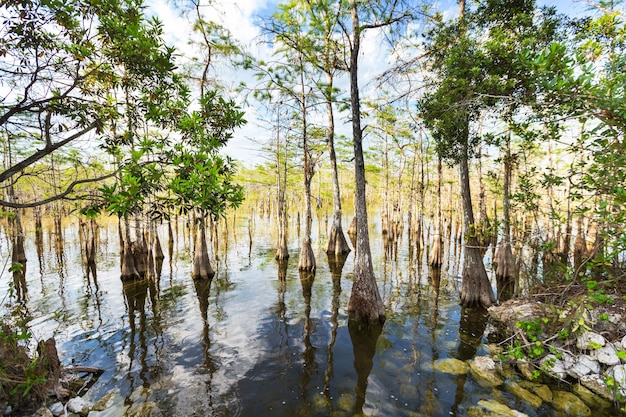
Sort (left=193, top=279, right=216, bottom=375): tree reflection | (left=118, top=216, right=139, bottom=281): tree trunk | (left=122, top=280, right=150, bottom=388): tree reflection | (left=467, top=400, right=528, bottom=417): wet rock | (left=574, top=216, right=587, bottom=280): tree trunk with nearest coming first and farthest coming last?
(left=574, top=216, right=587, bottom=280): tree trunk → (left=467, top=400, right=528, bottom=417): wet rock → (left=122, top=280, right=150, bottom=388): tree reflection → (left=193, top=279, right=216, bottom=375): tree reflection → (left=118, top=216, right=139, bottom=281): tree trunk

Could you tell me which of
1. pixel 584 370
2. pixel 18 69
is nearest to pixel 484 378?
pixel 584 370

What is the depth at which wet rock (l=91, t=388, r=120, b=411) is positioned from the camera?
4906 millimetres

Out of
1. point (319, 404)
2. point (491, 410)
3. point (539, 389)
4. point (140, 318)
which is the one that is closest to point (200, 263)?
point (140, 318)

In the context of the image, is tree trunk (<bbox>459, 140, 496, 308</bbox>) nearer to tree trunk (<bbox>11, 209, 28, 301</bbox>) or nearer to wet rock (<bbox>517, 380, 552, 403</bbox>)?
wet rock (<bbox>517, 380, 552, 403</bbox>)

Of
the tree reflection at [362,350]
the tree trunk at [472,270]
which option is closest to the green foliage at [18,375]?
the tree reflection at [362,350]

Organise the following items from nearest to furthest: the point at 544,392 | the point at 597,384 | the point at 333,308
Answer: the point at 597,384
the point at 544,392
the point at 333,308

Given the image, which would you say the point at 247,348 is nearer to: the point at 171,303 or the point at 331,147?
the point at 171,303

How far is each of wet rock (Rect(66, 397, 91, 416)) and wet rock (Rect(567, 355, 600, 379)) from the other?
9.11 metres

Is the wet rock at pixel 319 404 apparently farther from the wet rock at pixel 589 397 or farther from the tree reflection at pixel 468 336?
the wet rock at pixel 589 397

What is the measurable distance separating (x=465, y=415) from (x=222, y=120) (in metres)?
6.59

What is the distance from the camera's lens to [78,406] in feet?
15.6

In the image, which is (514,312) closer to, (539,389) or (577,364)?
(577,364)

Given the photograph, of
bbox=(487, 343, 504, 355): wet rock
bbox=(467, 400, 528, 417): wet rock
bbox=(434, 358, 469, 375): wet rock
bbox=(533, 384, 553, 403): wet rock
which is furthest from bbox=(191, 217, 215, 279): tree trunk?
bbox=(533, 384, 553, 403): wet rock

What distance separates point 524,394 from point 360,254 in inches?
174
